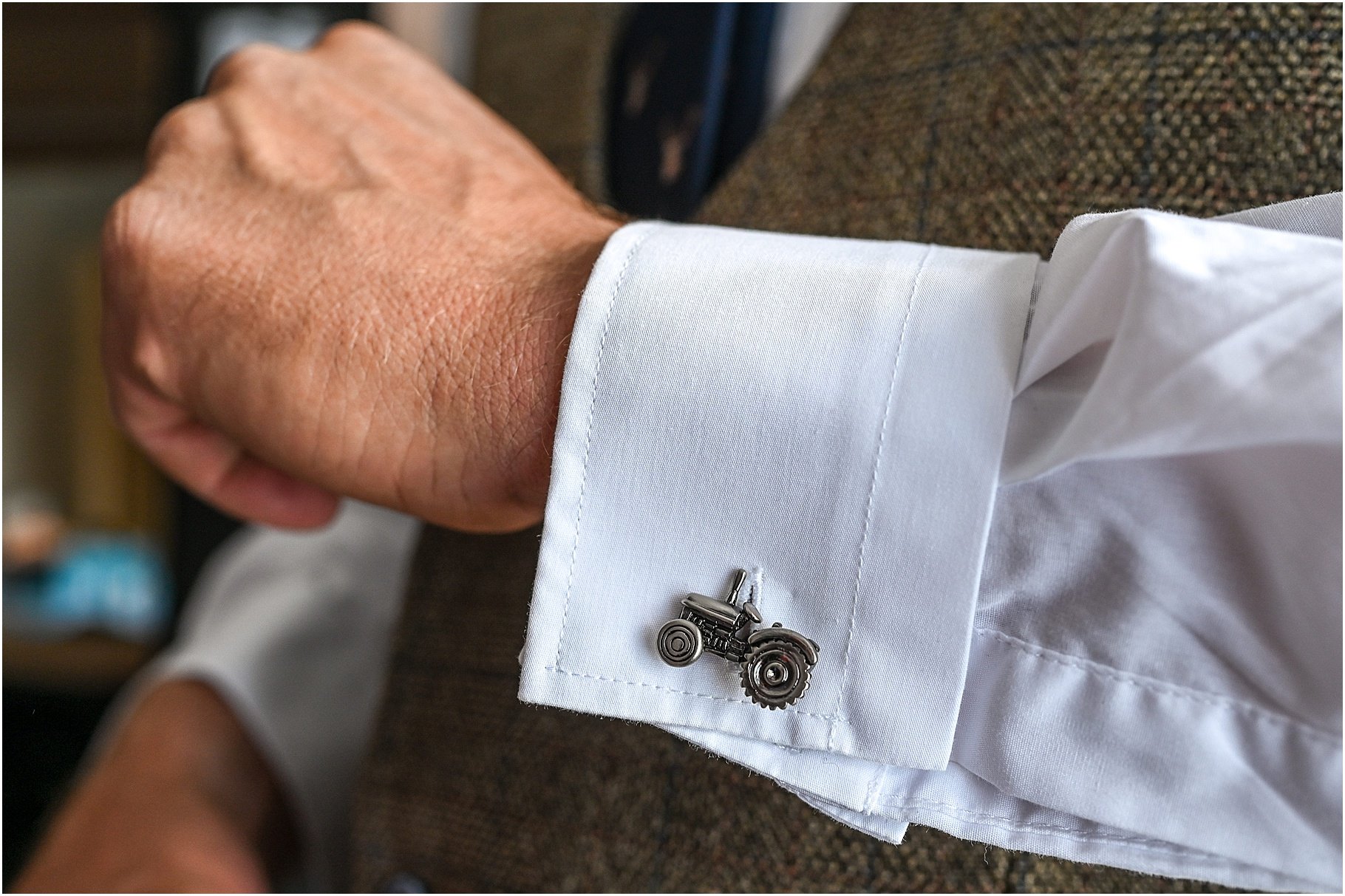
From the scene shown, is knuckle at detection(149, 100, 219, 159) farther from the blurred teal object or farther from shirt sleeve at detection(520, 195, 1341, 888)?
the blurred teal object

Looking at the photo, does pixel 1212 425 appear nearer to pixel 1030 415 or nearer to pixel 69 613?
pixel 1030 415

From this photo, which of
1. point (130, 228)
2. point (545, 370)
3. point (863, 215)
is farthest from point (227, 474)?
point (863, 215)

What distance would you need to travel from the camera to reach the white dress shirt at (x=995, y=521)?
29cm

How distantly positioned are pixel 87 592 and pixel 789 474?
2.29 metres

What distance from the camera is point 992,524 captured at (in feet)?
1.13

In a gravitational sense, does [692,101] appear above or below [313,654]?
above

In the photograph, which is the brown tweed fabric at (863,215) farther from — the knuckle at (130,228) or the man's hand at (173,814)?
the knuckle at (130,228)

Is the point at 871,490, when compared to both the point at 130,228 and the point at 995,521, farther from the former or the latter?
the point at 130,228

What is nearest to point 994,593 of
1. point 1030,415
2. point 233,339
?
point 1030,415

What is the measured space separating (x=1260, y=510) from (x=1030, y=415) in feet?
0.23

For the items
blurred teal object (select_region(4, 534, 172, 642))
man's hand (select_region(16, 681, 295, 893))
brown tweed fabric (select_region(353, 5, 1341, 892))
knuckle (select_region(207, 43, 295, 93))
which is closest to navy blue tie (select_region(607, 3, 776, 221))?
brown tweed fabric (select_region(353, 5, 1341, 892))

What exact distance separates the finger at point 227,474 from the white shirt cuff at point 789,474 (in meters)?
0.25

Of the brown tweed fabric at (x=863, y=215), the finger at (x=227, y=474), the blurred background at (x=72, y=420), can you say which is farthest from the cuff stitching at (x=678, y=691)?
the blurred background at (x=72, y=420)

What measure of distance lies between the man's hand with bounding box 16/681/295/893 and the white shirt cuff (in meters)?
0.44
